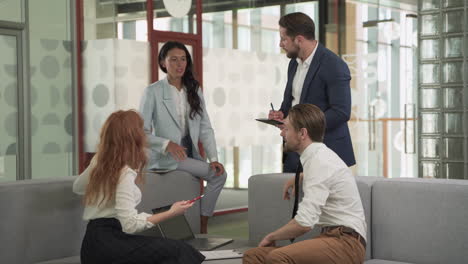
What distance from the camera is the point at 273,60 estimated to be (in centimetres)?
860

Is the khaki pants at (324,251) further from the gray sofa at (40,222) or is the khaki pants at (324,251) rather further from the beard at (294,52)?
the beard at (294,52)

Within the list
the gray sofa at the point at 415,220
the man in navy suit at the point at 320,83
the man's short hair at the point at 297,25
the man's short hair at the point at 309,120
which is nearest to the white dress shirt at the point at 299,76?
the man in navy suit at the point at 320,83

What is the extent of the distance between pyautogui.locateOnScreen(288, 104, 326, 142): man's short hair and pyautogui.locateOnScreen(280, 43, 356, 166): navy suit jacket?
654 mm

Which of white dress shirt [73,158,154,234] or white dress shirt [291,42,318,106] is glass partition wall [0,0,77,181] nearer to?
white dress shirt [291,42,318,106]

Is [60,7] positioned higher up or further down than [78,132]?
higher up

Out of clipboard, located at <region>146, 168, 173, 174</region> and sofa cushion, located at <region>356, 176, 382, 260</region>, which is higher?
clipboard, located at <region>146, 168, 173, 174</region>

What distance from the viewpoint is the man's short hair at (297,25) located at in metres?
3.97

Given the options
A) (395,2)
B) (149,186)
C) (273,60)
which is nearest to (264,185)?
(149,186)

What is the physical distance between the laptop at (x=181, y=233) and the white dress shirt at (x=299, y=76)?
95 cm

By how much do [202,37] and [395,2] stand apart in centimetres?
257

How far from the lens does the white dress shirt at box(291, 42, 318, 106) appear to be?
406 centimetres

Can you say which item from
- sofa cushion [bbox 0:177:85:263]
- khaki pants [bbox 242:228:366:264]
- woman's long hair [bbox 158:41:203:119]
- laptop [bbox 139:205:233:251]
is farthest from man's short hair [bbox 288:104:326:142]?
woman's long hair [bbox 158:41:203:119]

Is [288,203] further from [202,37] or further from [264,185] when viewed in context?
[202,37]

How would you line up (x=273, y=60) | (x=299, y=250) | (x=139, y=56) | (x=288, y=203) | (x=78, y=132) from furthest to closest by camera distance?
(x=273, y=60)
(x=139, y=56)
(x=78, y=132)
(x=288, y=203)
(x=299, y=250)
